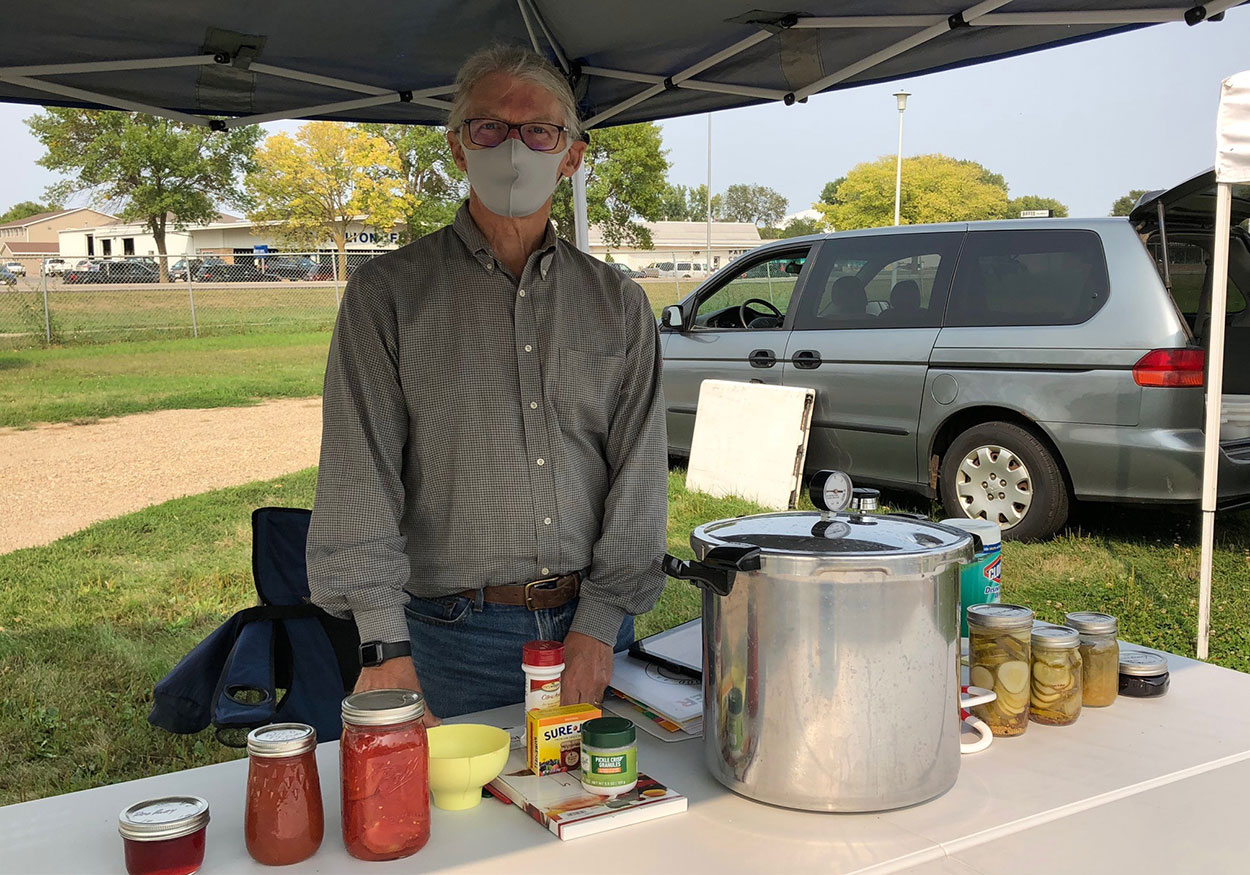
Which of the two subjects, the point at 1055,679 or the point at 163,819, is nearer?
the point at 163,819

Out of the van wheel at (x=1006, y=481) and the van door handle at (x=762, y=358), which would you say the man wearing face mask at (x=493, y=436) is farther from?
the van door handle at (x=762, y=358)

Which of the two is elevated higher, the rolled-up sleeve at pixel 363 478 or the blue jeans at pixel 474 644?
the rolled-up sleeve at pixel 363 478

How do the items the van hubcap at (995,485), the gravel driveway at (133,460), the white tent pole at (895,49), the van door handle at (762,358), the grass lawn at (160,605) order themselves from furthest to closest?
the gravel driveway at (133,460) → the van door handle at (762,358) → the van hubcap at (995,485) → the grass lawn at (160,605) → the white tent pole at (895,49)

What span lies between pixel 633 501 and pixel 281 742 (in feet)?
3.10

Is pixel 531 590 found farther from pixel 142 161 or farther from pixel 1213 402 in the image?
pixel 142 161

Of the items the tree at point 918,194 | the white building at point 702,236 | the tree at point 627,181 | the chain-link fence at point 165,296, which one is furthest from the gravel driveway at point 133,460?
the tree at point 918,194

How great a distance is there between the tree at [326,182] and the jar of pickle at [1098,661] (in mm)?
33595

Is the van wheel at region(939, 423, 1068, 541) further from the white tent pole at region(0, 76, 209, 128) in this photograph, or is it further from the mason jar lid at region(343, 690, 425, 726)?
the mason jar lid at region(343, 690, 425, 726)

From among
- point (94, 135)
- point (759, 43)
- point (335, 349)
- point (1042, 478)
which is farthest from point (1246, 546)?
point (94, 135)

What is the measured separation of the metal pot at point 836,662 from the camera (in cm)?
125

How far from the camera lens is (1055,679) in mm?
1643

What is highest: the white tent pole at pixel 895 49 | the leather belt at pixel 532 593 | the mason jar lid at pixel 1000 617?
the white tent pole at pixel 895 49

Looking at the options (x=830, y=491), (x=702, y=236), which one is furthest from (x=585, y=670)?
(x=702, y=236)

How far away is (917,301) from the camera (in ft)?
20.8
